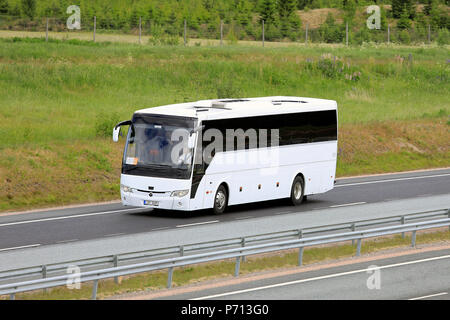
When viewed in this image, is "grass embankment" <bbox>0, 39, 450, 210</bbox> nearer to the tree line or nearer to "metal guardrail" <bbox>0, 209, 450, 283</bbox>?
the tree line

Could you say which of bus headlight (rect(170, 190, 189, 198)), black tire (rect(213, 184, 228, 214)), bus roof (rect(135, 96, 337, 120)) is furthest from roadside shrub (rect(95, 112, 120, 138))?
bus headlight (rect(170, 190, 189, 198))

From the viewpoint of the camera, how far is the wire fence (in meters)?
65.0

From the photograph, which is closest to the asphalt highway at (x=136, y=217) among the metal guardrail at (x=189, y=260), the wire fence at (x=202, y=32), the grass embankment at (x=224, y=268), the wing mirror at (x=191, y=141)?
the wing mirror at (x=191, y=141)

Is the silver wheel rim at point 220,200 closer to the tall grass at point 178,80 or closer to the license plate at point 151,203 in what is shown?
the license plate at point 151,203

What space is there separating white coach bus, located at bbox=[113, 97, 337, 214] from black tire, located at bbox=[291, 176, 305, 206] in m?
0.03

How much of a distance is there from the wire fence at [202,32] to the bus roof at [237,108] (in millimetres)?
31978

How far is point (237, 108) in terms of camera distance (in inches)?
1078

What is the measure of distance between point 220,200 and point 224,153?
4.42ft

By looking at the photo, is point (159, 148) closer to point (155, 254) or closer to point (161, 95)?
point (155, 254)

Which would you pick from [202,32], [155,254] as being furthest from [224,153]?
[202,32]

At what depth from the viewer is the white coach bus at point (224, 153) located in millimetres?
25312

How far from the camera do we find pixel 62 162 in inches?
1267

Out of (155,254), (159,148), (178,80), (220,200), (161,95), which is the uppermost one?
(178,80)
